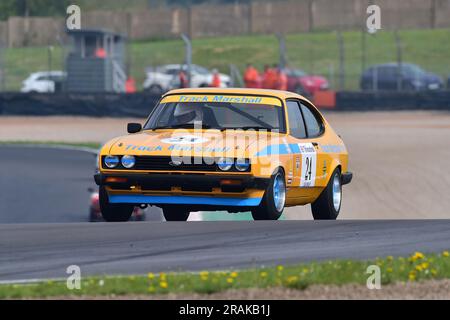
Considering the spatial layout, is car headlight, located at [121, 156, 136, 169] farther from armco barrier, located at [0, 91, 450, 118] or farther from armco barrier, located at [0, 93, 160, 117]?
armco barrier, located at [0, 93, 160, 117]

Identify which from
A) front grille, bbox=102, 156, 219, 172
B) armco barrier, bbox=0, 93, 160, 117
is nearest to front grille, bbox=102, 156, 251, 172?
front grille, bbox=102, 156, 219, 172

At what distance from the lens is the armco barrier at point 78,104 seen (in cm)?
3722

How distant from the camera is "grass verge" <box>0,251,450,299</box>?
821cm

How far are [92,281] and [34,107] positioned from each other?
30.3m

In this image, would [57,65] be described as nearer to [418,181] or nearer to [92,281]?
[418,181]

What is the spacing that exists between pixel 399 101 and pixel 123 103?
8.41m

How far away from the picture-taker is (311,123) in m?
13.0

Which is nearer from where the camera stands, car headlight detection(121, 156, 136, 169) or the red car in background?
car headlight detection(121, 156, 136, 169)

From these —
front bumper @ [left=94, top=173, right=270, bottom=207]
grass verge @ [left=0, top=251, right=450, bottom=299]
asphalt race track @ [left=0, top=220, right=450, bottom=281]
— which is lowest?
asphalt race track @ [left=0, top=220, right=450, bottom=281]

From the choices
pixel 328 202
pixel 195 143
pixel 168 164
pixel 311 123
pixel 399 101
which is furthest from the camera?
pixel 399 101

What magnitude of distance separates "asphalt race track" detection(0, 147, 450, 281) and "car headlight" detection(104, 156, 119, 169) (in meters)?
0.57

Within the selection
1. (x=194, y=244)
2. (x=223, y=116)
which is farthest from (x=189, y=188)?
Answer: (x=223, y=116)

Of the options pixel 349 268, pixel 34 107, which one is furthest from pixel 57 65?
pixel 349 268

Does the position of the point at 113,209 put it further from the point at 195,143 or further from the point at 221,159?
the point at 221,159
